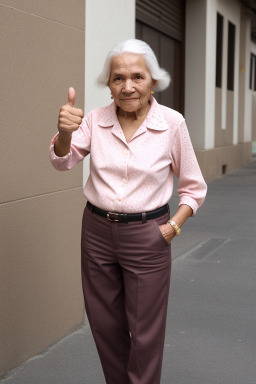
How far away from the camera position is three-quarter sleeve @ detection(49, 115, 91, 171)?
2893 mm

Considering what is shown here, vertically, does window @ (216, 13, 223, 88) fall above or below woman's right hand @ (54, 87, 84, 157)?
above

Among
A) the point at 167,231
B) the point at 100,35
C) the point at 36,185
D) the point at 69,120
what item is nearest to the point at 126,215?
the point at 167,231

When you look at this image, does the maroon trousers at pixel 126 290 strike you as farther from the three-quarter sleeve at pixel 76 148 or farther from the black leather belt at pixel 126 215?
the three-quarter sleeve at pixel 76 148

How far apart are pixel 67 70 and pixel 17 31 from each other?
0.64 m

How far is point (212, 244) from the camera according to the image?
777 centimetres

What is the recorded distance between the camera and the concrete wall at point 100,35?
4.85m

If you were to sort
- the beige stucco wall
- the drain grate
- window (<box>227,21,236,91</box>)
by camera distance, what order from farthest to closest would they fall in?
window (<box>227,21,236,91</box>)
the drain grate
the beige stucco wall

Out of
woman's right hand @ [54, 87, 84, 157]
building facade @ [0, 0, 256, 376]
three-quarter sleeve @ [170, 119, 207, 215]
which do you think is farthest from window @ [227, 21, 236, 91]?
woman's right hand @ [54, 87, 84, 157]

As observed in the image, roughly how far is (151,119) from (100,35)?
2.34m

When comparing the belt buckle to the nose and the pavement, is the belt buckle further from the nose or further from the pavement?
the pavement

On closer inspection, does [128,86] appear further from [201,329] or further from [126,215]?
[201,329]

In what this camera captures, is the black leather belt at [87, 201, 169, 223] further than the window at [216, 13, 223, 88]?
No

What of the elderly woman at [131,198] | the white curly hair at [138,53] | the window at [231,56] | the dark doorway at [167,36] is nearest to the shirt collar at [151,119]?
the elderly woman at [131,198]

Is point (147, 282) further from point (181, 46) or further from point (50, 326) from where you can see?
point (181, 46)
